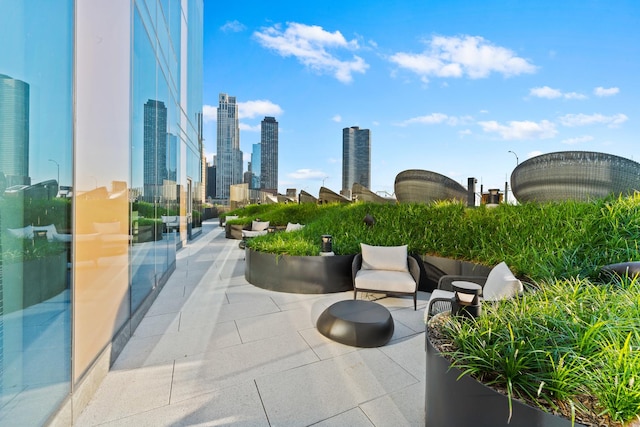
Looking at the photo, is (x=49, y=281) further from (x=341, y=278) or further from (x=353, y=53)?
(x=353, y=53)

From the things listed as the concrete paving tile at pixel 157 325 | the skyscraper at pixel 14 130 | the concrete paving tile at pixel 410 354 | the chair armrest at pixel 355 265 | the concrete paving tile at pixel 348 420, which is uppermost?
the skyscraper at pixel 14 130

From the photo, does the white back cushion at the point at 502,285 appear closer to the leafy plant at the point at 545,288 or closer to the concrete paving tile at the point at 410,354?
the leafy plant at the point at 545,288

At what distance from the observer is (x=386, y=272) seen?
4.30 meters

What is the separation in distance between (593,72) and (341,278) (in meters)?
8.05

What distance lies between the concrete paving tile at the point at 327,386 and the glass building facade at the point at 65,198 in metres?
1.35

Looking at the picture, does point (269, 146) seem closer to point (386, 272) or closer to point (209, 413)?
point (386, 272)

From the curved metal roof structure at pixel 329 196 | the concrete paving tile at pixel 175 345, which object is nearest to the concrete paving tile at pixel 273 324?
the concrete paving tile at pixel 175 345

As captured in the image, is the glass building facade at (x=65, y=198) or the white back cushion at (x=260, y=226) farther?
the white back cushion at (x=260, y=226)

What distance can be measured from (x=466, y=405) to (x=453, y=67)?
10.4 meters

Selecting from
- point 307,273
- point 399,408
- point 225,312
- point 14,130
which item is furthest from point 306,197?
point 14,130

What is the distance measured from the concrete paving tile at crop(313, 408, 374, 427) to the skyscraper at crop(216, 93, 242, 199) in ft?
206

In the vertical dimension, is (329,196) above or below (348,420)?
above

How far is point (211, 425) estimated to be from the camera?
5.80 ft

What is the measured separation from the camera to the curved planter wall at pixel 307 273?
4.66 metres
